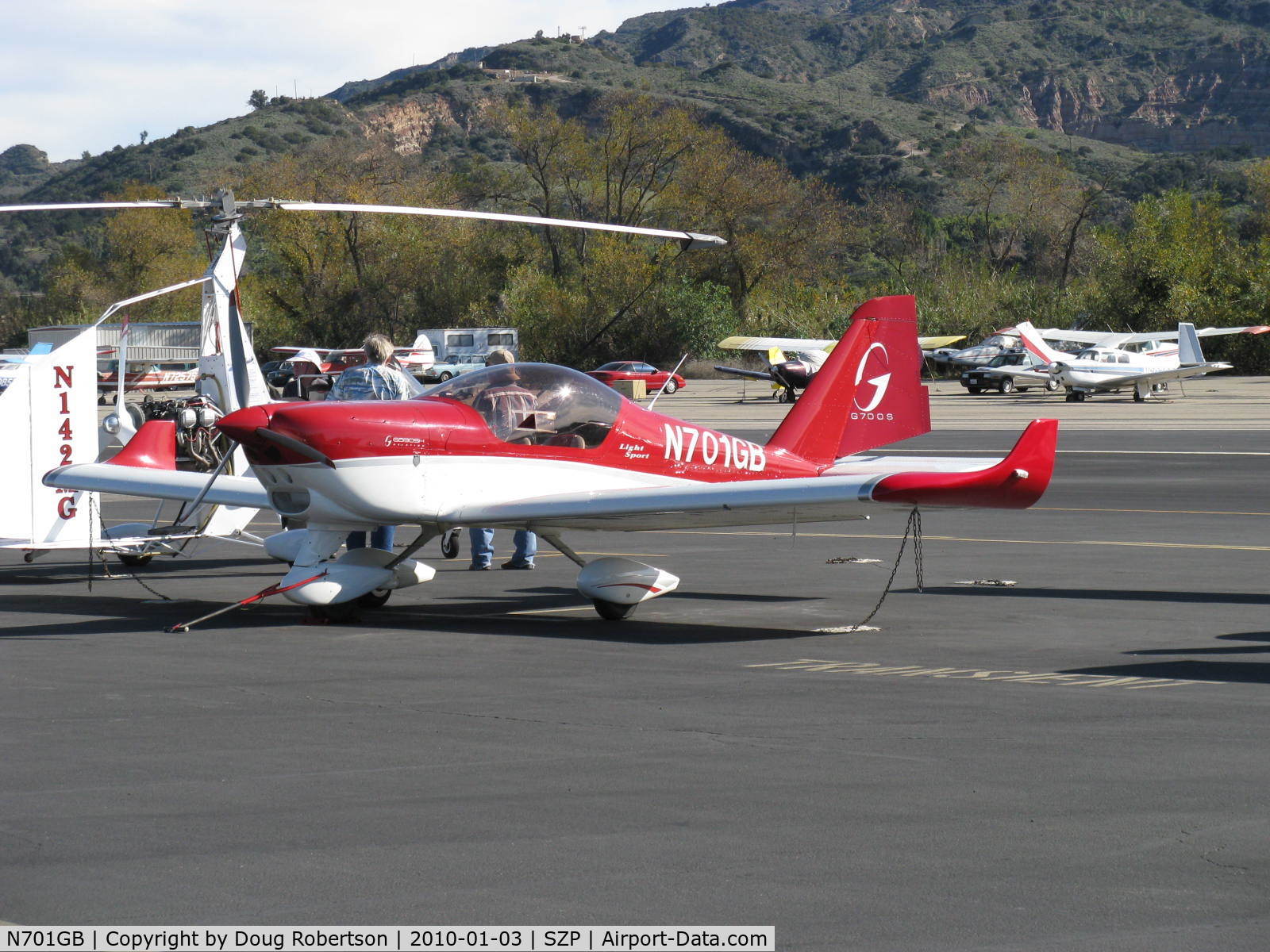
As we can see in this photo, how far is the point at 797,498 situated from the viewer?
9781 millimetres

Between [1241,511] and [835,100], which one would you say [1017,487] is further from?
[835,100]

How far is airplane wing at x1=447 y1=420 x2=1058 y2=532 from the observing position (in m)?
9.10

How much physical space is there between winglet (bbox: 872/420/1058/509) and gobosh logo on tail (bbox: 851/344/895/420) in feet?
13.3

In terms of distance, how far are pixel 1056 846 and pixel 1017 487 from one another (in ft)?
14.0

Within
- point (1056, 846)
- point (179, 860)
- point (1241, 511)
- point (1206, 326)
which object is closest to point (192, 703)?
point (179, 860)

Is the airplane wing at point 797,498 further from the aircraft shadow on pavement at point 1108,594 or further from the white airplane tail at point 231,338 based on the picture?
the white airplane tail at point 231,338

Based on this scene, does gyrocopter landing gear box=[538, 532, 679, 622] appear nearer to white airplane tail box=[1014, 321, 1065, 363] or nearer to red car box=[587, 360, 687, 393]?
white airplane tail box=[1014, 321, 1065, 363]

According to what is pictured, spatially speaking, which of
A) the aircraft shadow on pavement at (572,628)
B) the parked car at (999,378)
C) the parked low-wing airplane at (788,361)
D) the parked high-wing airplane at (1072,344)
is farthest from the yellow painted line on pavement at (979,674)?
the parked car at (999,378)

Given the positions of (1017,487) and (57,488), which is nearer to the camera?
(1017,487)

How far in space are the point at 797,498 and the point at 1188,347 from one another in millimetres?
42704

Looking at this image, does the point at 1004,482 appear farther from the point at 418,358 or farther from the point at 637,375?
the point at 418,358

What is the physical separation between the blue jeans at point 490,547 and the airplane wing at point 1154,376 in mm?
38561

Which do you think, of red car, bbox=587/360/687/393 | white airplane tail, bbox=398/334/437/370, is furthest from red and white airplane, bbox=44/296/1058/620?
white airplane tail, bbox=398/334/437/370

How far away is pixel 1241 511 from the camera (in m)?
18.2
